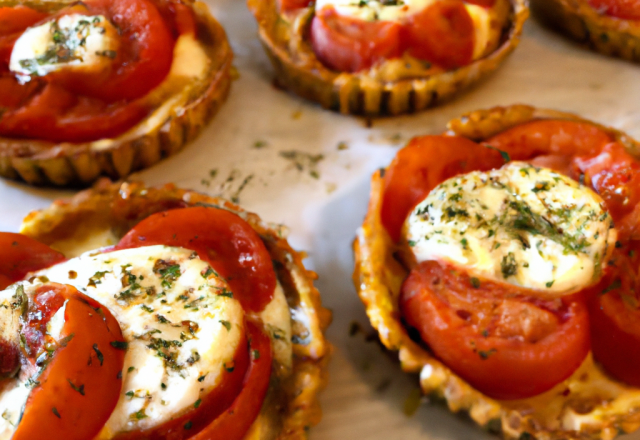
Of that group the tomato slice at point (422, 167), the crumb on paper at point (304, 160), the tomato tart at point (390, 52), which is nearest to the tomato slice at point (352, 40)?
the tomato tart at point (390, 52)

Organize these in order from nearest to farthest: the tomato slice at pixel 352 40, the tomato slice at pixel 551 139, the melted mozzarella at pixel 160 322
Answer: the melted mozzarella at pixel 160 322 → the tomato slice at pixel 551 139 → the tomato slice at pixel 352 40

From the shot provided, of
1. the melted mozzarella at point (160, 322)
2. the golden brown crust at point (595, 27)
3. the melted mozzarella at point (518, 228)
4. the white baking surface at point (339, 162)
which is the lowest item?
the white baking surface at point (339, 162)

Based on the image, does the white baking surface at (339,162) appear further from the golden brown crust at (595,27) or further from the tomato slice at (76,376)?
the tomato slice at (76,376)

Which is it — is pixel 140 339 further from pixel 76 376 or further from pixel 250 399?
pixel 250 399

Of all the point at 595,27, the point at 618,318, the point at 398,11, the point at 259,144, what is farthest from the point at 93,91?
the point at 595,27

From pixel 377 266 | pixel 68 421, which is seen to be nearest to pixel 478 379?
pixel 377 266
